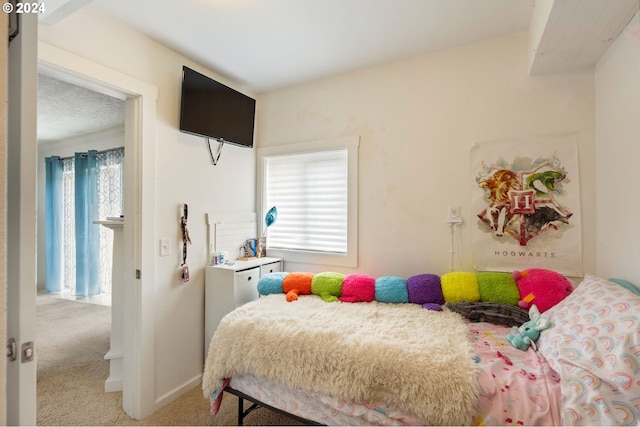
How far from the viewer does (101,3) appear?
170 centimetres

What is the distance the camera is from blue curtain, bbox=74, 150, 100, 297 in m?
4.38

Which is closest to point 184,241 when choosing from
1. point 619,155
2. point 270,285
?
point 270,285

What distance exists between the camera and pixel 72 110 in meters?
3.37

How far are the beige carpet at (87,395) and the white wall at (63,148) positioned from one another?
6.82 feet

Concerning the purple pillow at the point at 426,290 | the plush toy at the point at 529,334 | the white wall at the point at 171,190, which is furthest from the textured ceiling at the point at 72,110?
the plush toy at the point at 529,334

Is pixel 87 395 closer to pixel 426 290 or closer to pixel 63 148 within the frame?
pixel 426 290

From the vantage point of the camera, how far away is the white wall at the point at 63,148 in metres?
4.19

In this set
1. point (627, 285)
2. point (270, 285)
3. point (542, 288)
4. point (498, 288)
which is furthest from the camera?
point (270, 285)

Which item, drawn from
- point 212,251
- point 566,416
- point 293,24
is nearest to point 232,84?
point 293,24

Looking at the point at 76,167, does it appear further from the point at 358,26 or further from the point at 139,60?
the point at 358,26

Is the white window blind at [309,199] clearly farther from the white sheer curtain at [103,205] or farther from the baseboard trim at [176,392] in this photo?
the white sheer curtain at [103,205]

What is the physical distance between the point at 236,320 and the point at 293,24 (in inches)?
74.8

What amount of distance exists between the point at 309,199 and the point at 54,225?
472cm

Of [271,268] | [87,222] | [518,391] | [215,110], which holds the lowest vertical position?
[518,391]
